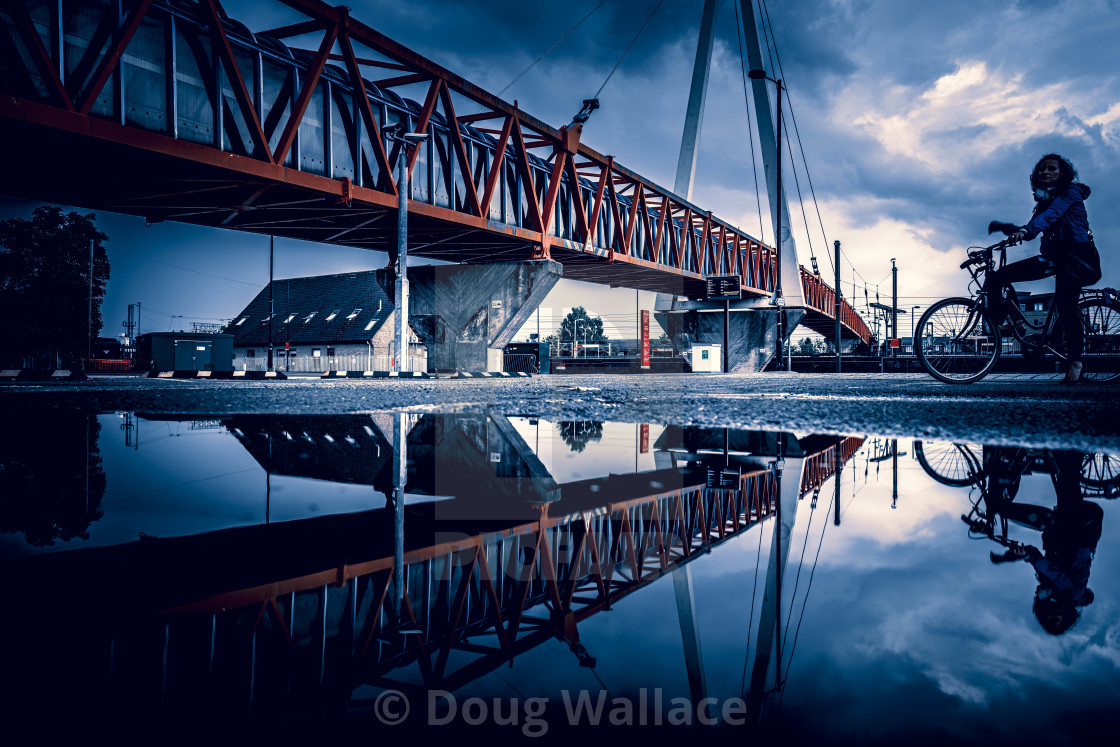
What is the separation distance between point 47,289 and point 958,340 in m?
47.4

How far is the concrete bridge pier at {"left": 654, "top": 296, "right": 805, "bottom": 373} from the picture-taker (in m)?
41.9

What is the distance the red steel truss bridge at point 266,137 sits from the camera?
11.5 meters

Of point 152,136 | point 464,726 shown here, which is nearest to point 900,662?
point 464,726

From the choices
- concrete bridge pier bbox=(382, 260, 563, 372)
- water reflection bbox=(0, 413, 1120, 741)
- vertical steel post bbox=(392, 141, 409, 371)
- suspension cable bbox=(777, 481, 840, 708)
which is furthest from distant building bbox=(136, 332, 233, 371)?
suspension cable bbox=(777, 481, 840, 708)

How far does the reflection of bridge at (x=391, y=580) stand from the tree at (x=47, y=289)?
142 feet

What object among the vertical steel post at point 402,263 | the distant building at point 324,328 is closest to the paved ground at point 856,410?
the vertical steel post at point 402,263

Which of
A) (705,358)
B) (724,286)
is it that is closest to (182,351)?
(705,358)

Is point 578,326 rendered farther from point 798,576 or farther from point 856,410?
point 798,576

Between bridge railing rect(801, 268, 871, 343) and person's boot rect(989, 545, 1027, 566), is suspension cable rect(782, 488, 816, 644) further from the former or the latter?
bridge railing rect(801, 268, 871, 343)

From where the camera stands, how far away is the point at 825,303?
56.3 metres

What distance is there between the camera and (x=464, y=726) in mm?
765

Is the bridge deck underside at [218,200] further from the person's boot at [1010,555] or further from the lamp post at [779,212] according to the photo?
the person's boot at [1010,555]

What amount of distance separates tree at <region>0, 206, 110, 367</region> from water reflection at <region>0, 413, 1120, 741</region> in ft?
141

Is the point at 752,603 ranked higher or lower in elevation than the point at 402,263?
lower
